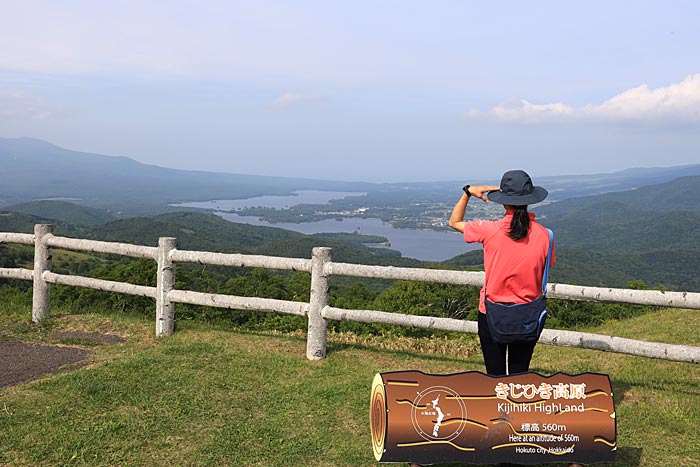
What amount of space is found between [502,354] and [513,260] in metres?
0.77

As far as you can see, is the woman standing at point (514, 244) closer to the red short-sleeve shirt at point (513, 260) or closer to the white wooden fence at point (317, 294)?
the red short-sleeve shirt at point (513, 260)

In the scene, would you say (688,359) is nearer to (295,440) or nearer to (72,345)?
(295,440)

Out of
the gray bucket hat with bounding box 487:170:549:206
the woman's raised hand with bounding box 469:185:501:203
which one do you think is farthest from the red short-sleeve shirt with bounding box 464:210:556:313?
Answer: the woman's raised hand with bounding box 469:185:501:203

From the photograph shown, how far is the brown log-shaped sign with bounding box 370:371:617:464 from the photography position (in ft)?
12.6

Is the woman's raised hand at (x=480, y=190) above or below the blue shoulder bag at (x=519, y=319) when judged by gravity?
above

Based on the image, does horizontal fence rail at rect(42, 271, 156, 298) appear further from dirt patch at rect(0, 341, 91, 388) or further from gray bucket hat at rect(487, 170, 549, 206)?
gray bucket hat at rect(487, 170, 549, 206)

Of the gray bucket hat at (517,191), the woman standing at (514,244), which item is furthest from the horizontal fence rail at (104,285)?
the gray bucket hat at (517,191)

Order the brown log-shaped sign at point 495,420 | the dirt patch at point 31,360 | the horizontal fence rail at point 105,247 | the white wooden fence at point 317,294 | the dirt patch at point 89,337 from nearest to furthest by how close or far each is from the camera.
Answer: the brown log-shaped sign at point 495,420, the white wooden fence at point 317,294, the dirt patch at point 31,360, the dirt patch at point 89,337, the horizontal fence rail at point 105,247

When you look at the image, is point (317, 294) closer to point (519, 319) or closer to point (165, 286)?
point (165, 286)

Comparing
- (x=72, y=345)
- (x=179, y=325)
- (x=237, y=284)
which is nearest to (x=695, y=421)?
(x=179, y=325)

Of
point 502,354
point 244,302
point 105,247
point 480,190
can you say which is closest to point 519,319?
point 502,354

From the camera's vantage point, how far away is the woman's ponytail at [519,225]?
389 centimetres

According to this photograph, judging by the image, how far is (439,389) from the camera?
3.91 m

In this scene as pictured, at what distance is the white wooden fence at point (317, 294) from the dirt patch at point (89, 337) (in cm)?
61
